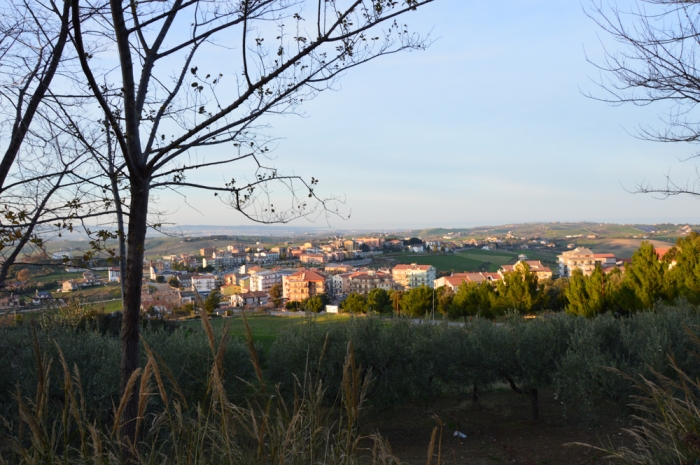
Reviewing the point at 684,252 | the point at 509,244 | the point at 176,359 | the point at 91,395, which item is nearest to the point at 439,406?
the point at 176,359

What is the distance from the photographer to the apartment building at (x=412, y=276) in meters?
44.5

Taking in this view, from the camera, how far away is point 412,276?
45.8 metres

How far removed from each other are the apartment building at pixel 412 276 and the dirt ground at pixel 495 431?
29.6 metres

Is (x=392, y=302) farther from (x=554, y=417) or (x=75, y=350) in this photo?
(x=75, y=350)

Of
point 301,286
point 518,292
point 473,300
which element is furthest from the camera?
point 301,286

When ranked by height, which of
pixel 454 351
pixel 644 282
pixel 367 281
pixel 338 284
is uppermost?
pixel 644 282

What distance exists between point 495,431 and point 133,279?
10113 millimetres

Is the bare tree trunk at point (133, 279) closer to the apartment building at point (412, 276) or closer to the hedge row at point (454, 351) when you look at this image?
the hedge row at point (454, 351)

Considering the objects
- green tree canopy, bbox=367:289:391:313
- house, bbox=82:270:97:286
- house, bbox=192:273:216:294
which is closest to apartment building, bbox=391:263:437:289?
green tree canopy, bbox=367:289:391:313

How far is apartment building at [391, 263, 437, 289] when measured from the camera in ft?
146

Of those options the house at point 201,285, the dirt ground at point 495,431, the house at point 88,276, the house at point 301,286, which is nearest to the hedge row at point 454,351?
the dirt ground at point 495,431

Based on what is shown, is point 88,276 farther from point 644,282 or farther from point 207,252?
point 644,282

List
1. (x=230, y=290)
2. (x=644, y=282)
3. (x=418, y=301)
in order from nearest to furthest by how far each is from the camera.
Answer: (x=644, y=282), (x=230, y=290), (x=418, y=301)

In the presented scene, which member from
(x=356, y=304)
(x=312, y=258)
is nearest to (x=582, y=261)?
(x=356, y=304)
